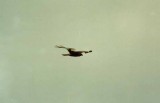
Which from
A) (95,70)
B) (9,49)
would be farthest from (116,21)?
(9,49)

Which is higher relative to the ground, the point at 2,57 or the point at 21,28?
the point at 21,28

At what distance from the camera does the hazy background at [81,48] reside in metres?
2.44

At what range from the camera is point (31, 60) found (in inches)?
99.4

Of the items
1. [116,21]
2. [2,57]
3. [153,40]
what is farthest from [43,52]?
[153,40]

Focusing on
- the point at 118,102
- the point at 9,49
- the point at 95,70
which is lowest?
the point at 118,102

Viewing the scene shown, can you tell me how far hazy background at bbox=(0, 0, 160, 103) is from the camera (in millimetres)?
2436

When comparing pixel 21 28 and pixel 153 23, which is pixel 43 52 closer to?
pixel 21 28

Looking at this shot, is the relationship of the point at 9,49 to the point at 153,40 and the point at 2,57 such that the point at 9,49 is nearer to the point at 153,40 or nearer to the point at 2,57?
the point at 2,57

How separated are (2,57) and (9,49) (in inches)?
2.5

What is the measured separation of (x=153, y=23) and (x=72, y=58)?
50 cm

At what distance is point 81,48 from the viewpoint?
2471 millimetres

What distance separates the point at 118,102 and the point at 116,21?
0.46 metres

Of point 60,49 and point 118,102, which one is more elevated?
point 60,49

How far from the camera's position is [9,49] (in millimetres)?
2547
